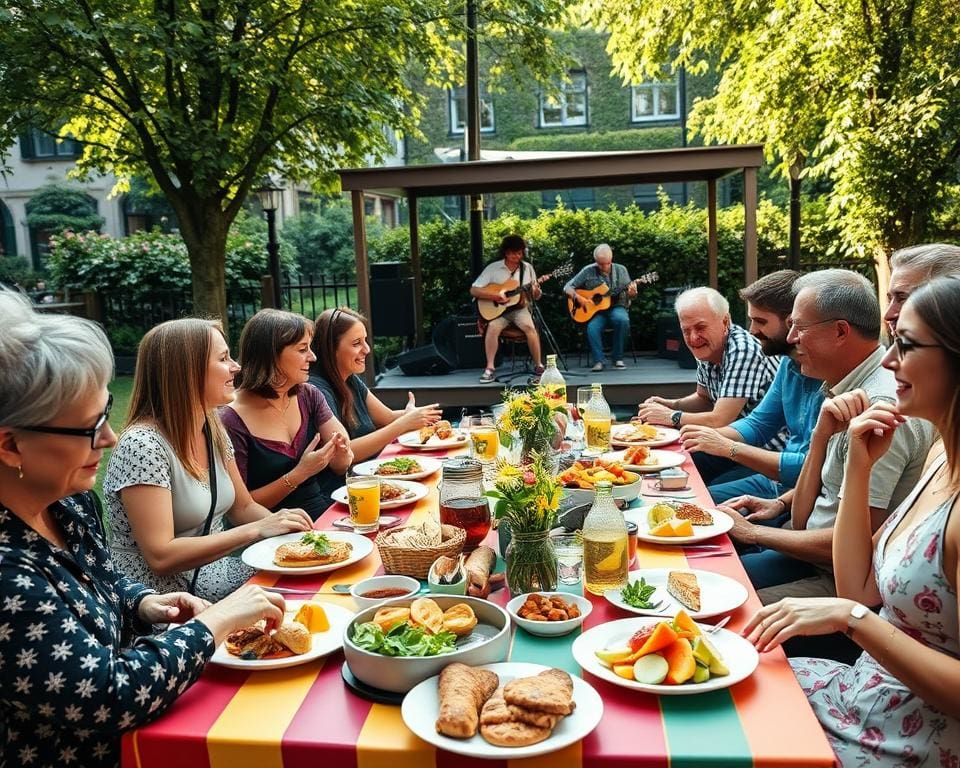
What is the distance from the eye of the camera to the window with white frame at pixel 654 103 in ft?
86.4

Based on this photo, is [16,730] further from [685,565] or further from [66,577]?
[685,565]

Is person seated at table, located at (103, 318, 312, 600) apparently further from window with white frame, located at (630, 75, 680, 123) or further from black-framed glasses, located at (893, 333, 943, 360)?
window with white frame, located at (630, 75, 680, 123)

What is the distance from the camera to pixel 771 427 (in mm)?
3801

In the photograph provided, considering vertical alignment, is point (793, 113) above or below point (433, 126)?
below

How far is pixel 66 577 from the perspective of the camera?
147 cm

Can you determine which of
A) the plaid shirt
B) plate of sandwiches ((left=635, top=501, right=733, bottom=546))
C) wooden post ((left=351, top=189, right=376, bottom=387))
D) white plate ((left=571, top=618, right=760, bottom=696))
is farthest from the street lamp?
white plate ((left=571, top=618, right=760, bottom=696))

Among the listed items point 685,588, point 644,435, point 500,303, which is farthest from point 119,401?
point 685,588

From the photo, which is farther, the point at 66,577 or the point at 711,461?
the point at 711,461

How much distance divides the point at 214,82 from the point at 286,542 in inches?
284

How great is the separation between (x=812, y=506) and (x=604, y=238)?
30.3ft

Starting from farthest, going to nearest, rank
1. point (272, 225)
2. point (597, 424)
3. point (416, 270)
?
point (272, 225) → point (416, 270) → point (597, 424)

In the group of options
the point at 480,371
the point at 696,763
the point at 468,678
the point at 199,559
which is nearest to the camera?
the point at 696,763

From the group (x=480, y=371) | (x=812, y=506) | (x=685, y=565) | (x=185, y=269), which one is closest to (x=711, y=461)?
(x=812, y=506)

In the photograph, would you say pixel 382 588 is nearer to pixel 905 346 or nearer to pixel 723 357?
pixel 905 346
